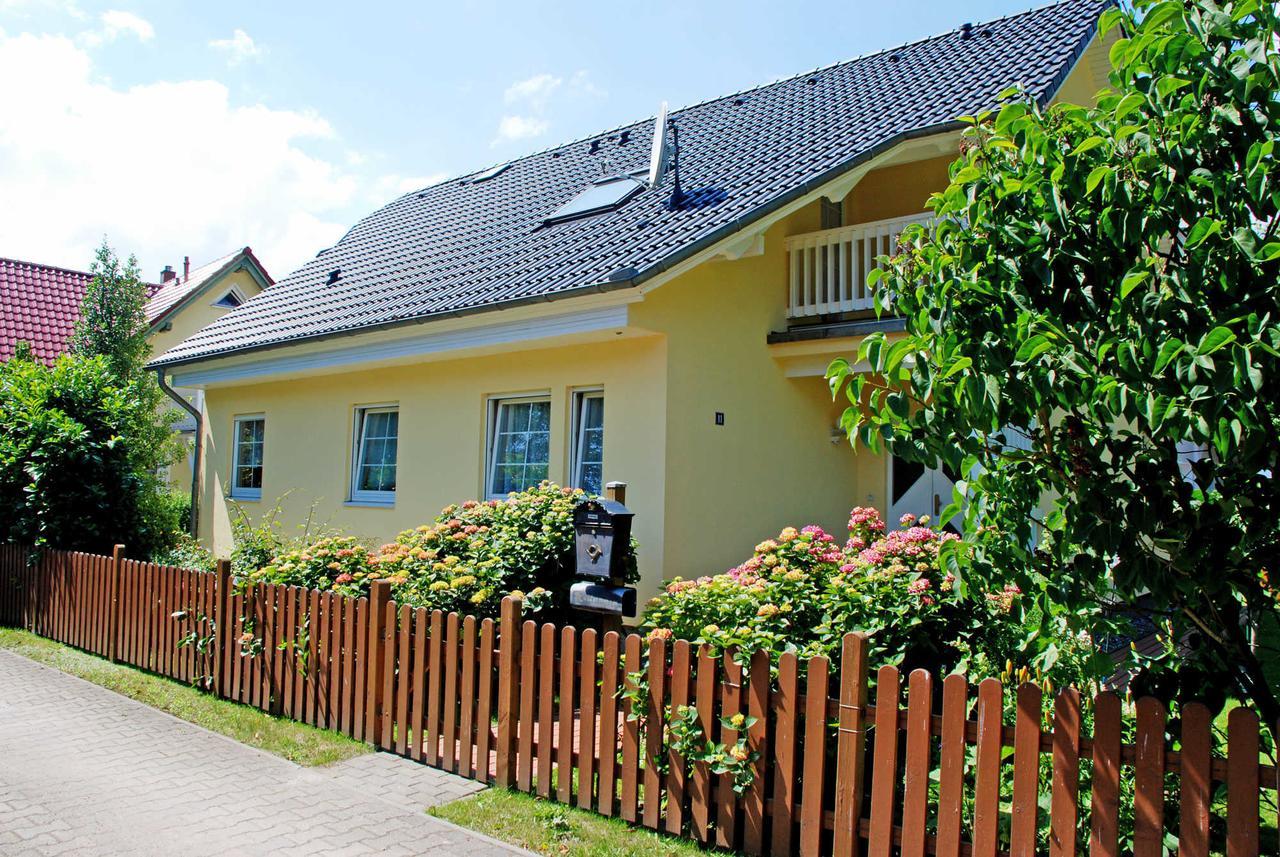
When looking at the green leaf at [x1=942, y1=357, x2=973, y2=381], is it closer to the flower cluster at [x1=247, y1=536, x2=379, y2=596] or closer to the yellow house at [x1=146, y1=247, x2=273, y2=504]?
the flower cluster at [x1=247, y1=536, x2=379, y2=596]

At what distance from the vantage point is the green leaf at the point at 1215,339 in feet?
8.57

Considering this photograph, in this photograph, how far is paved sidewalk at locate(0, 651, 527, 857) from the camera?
4461 mm

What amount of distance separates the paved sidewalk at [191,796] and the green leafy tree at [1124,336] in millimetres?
2766

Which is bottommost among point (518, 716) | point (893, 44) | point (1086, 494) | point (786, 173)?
point (518, 716)

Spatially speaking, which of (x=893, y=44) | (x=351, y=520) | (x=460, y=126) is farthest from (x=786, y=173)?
(x=351, y=520)

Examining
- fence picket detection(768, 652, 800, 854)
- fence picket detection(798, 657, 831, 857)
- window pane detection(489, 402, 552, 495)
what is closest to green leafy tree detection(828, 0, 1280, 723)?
fence picket detection(798, 657, 831, 857)

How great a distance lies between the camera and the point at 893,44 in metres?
14.0

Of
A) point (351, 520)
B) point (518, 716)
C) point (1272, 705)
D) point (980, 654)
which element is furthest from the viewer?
point (351, 520)

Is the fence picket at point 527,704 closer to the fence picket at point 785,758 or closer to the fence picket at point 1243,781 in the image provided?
the fence picket at point 785,758

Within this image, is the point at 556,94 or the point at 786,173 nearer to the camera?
the point at 786,173

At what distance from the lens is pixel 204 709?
6.85 meters

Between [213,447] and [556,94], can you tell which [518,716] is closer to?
[556,94]

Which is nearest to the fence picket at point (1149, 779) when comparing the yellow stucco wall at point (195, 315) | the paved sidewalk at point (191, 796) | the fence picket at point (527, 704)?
the paved sidewalk at point (191, 796)

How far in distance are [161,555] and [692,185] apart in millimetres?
7329
